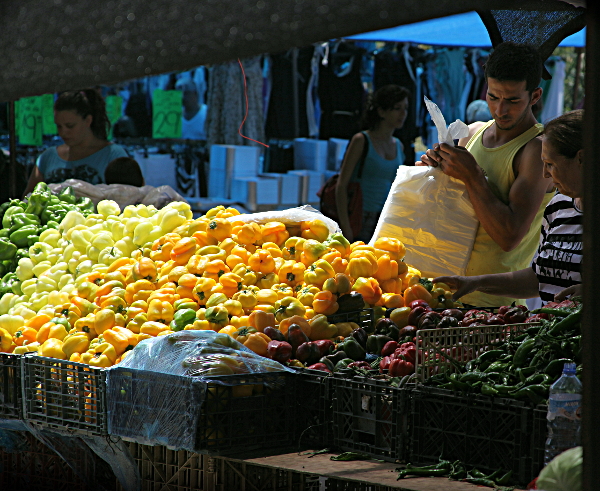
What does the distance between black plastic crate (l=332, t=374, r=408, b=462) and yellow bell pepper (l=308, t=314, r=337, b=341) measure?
1.81 feet

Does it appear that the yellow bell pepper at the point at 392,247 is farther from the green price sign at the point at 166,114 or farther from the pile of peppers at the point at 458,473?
the green price sign at the point at 166,114

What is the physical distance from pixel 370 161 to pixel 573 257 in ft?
9.54

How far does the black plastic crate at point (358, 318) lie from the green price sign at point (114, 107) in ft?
16.7

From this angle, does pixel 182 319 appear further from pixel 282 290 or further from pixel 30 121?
pixel 30 121

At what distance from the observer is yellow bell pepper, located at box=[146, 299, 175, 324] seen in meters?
3.08

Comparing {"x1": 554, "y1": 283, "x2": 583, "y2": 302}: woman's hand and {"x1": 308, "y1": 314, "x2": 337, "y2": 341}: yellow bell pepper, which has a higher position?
{"x1": 554, "y1": 283, "x2": 583, "y2": 302}: woman's hand

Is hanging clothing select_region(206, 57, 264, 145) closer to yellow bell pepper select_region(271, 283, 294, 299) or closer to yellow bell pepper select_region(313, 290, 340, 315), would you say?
yellow bell pepper select_region(271, 283, 294, 299)

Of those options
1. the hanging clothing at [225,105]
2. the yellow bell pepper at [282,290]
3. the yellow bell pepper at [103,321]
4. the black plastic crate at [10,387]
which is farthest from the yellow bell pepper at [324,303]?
the hanging clothing at [225,105]

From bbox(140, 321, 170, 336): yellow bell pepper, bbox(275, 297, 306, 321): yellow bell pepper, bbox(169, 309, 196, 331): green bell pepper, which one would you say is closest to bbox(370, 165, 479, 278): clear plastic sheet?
bbox(275, 297, 306, 321): yellow bell pepper

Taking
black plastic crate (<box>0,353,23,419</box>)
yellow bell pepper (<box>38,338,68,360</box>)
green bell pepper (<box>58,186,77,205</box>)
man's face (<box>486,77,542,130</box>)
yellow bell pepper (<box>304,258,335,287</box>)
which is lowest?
black plastic crate (<box>0,353,23,419</box>)

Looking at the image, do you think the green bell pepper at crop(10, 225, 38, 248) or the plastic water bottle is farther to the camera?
the green bell pepper at crop(10, 225, 38, 248)

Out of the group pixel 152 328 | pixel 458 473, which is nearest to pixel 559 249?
pixel 458 473

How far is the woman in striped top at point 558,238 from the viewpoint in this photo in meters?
3.01

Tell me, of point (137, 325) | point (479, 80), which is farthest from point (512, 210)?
point (479, 80)
